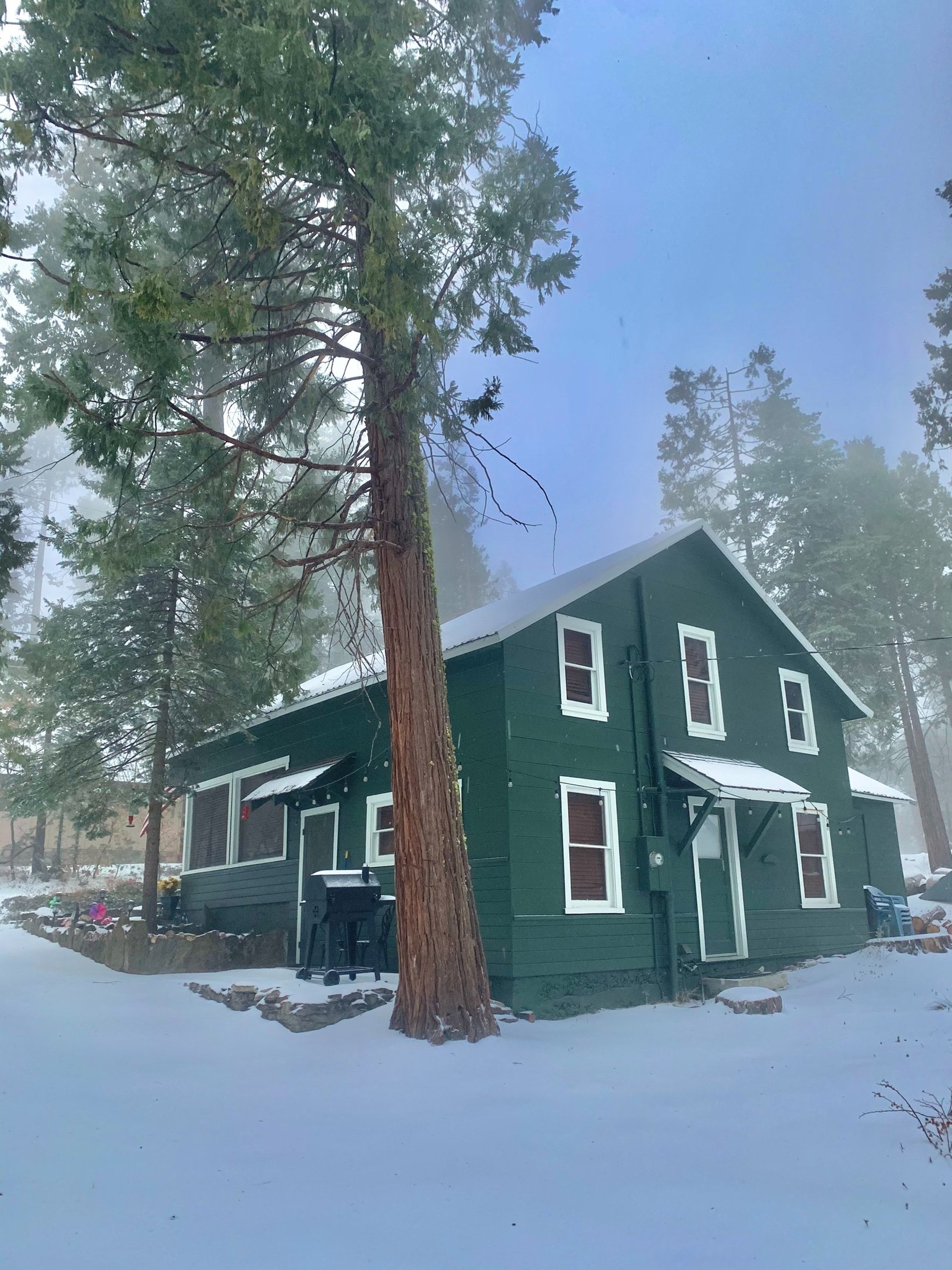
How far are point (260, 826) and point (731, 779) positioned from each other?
28.1ft

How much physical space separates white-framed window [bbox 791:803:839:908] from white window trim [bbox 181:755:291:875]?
28.5 feet

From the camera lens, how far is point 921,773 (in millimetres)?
29250

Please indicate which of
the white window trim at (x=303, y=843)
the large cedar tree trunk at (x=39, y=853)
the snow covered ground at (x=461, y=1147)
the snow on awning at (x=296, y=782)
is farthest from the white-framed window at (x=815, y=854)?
the large cedar tree trunk at (x=39, y=853)

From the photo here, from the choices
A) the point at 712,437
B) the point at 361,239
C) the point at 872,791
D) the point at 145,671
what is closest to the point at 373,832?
the point at 145,671

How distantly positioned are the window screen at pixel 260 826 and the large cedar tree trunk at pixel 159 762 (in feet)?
4.88

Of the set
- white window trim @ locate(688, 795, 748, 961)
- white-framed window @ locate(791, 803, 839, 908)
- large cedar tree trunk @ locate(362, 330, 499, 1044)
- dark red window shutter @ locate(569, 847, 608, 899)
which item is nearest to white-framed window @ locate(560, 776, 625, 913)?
dark red window shutter @ locate(569, 847, 608, 899)

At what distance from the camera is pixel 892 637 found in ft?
→ 95.8

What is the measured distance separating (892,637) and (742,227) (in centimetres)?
13299

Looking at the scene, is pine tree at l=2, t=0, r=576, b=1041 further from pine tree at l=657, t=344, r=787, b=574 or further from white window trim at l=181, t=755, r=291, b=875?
pine tree at l=657, t=344, r=787, b=574

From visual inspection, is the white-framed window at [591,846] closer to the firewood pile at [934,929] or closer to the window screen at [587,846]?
the window screen at [587,846]

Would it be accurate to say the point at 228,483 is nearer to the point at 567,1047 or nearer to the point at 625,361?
the point at 567,1047

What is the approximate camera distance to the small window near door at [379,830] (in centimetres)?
1323

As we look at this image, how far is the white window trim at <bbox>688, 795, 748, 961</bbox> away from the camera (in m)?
13.4

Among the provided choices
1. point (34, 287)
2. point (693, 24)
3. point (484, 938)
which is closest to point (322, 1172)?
point (484, 938)
